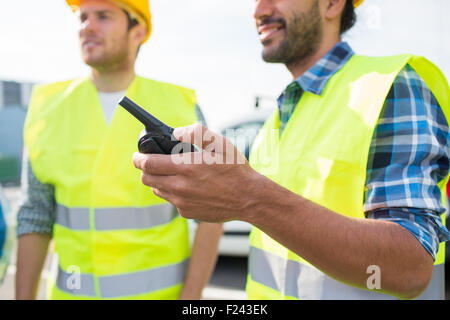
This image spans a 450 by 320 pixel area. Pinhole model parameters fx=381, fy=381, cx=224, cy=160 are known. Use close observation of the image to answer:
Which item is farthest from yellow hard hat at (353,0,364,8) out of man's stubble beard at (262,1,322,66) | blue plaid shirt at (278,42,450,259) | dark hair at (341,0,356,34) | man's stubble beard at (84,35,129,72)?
man's stubble beard at (84,35,129,72)

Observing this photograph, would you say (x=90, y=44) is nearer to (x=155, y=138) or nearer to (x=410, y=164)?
(x=155, y=138)

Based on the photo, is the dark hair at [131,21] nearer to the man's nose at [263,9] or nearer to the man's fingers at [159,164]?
the man's nose at [263,9]

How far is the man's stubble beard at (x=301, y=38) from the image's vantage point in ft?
4.67

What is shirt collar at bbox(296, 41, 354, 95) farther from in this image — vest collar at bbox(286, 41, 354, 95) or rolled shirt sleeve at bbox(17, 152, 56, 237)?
rolled shirt sleeve at bbox(17, 152, 56, 237)

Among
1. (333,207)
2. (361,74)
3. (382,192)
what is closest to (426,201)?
(382,192)

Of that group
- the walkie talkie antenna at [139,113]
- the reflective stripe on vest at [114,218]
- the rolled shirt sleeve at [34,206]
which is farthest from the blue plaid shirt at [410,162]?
the rolled shirt sleeve at [34,206]

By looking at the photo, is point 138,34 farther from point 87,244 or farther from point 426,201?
point 426,201

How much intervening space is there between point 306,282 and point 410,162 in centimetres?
46

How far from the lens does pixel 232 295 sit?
3854mm

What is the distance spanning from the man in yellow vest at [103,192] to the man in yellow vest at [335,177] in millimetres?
410

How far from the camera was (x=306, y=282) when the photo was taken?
1137 millimetres

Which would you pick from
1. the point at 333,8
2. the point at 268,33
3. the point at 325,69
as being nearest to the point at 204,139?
the point at 325,69

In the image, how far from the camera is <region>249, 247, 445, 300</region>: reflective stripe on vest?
1.09 metres

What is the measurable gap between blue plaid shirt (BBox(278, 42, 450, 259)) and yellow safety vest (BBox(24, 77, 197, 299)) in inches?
34.0
